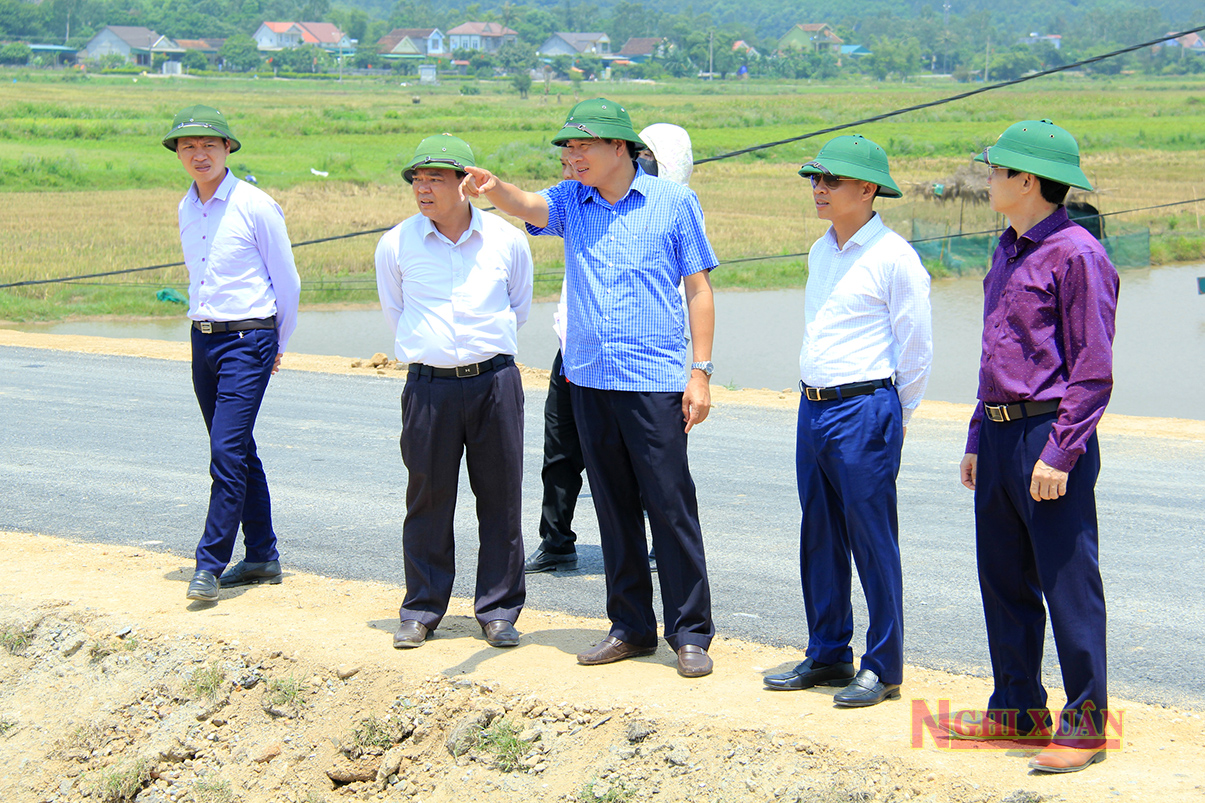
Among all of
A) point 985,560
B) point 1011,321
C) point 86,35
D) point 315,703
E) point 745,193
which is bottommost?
point 315,703

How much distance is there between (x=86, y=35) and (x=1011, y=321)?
540 feet

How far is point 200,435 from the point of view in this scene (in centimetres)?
945

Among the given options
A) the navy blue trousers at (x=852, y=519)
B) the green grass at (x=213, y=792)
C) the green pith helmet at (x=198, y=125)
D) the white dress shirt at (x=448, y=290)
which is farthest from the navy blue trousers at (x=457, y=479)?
the green pith helmet at (x=198, y=125)

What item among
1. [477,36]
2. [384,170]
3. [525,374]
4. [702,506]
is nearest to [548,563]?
[702,506]

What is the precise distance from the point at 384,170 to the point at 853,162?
A: 3567 cm

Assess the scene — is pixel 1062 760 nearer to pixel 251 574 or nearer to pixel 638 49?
pixel 251 574

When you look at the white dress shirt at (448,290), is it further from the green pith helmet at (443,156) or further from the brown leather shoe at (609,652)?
the brown leather shoe at (609,652)

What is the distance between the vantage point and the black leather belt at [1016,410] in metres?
3.50

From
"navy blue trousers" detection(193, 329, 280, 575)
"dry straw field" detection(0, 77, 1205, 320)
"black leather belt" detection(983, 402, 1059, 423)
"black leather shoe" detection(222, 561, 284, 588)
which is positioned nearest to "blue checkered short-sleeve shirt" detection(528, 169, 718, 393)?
"black leather belt" detection(983, 402, 1059, 423)

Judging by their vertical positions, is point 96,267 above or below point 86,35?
below

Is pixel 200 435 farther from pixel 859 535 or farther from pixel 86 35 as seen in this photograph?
pixel 86 35

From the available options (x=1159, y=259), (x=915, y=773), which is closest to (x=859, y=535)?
(x=915, y=773)

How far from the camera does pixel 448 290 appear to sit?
15.0ft

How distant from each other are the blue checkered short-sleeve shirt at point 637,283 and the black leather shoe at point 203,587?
205cm
